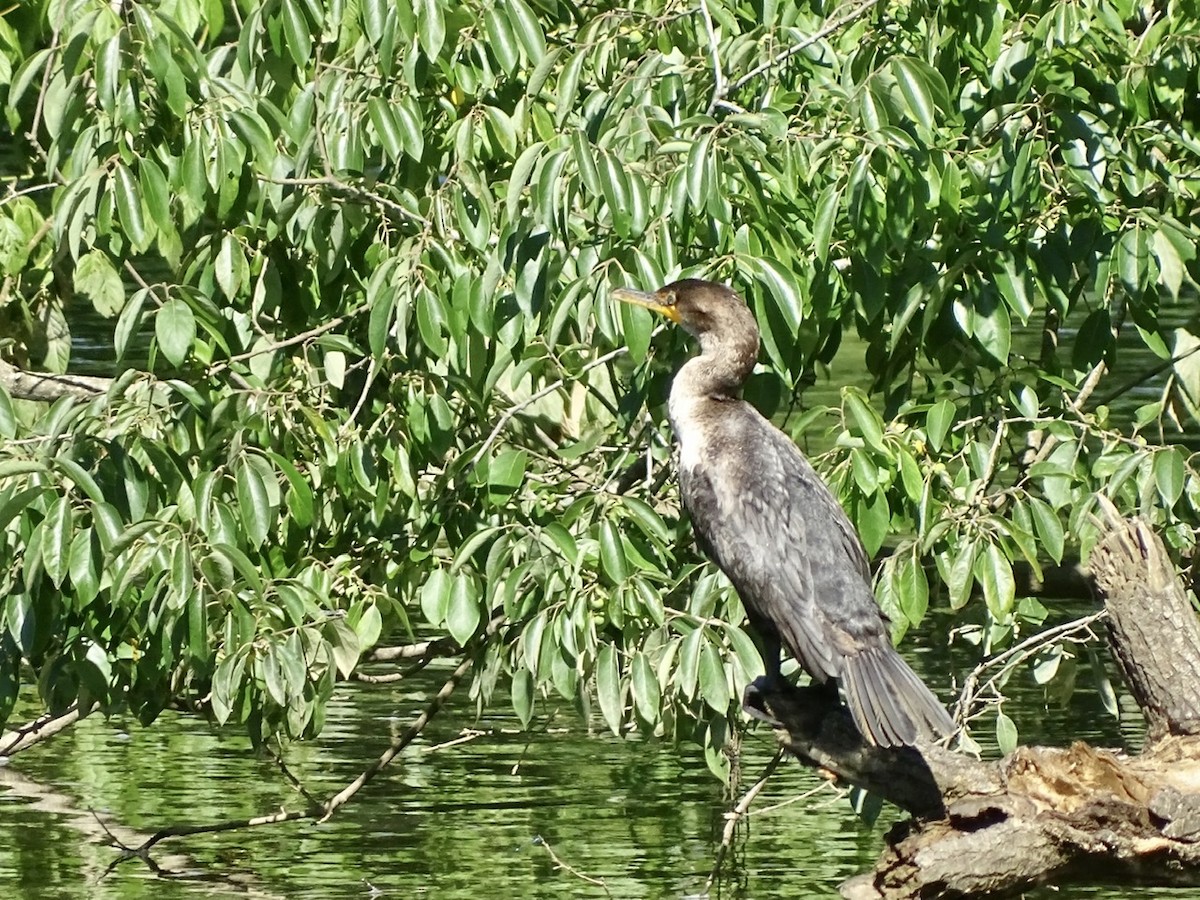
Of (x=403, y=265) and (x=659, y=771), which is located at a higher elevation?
(x=403, y=265)

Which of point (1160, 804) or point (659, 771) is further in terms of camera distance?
point (659, 771)

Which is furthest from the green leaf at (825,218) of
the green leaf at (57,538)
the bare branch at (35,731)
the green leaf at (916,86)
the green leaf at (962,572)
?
the bare branch at (35,731)

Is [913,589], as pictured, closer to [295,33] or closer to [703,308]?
[703,308]

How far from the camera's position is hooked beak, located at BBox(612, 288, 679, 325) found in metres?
4.04

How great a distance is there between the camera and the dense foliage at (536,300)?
4055 mm

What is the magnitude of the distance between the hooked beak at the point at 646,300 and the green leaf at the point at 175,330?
86cm

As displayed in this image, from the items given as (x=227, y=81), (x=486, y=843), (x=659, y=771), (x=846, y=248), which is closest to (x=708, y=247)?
(x=846, y=248)

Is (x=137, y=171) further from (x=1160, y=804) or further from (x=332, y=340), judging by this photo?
(x=1160, y=804)

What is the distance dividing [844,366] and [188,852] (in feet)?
18.5

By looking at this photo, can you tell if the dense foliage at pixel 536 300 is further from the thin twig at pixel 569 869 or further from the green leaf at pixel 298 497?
the thin twig at pixel 569 869

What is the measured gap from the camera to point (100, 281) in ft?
16.8

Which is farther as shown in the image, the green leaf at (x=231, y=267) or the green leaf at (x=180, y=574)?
the green leaf at (x=231, y=267)

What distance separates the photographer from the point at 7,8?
5.20 meters

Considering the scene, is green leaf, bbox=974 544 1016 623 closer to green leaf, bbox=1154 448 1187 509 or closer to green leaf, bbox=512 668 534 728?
green leaf, bbox=1154 448 1187 509
